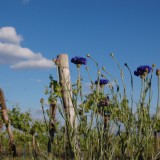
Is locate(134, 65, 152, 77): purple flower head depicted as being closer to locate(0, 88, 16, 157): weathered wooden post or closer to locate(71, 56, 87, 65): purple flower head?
locate(71, 56, 87, 65): purple flower head

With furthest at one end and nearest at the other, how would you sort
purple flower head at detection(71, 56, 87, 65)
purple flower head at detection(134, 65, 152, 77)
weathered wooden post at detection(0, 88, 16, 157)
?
1. weathered wooden post at detection(0, 88, 16, 157)
2. purple flower head at detection(71, 56, 87, 65)
3. purple flower head at detection(134, 65, 152, 77)

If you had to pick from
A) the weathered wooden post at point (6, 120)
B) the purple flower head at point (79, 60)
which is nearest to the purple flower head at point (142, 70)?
the purple flower head at point (79, 60)

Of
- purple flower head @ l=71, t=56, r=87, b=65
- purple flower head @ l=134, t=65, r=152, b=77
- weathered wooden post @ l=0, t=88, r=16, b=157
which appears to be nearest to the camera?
purple flower head @ l=134, t=65, r=152, b=77

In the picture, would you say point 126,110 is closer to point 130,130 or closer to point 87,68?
point 130,130

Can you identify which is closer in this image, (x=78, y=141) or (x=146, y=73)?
(x=146, y=73)

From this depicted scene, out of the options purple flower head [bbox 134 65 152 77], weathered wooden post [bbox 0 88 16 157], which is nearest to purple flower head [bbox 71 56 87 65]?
purple flower head [bbox 134 65 152 77]

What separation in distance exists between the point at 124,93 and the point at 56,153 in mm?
833

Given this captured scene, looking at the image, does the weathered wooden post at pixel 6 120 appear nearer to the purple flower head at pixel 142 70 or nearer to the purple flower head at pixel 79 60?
the purple flower head at pixel 79 60

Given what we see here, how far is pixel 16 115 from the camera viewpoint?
1619 cm

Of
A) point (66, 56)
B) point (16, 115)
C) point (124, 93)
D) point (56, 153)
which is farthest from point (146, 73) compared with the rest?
point (16, 115)

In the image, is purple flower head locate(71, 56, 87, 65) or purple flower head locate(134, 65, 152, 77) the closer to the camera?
purple flower head locate(134, 65, 152, 77)

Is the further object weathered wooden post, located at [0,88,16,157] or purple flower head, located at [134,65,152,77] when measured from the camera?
weathered wooden post, located at [0,88,16,157]

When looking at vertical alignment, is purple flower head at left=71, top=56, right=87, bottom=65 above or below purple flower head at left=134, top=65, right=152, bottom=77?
above

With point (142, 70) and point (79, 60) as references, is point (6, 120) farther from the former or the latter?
point (142, 70)
